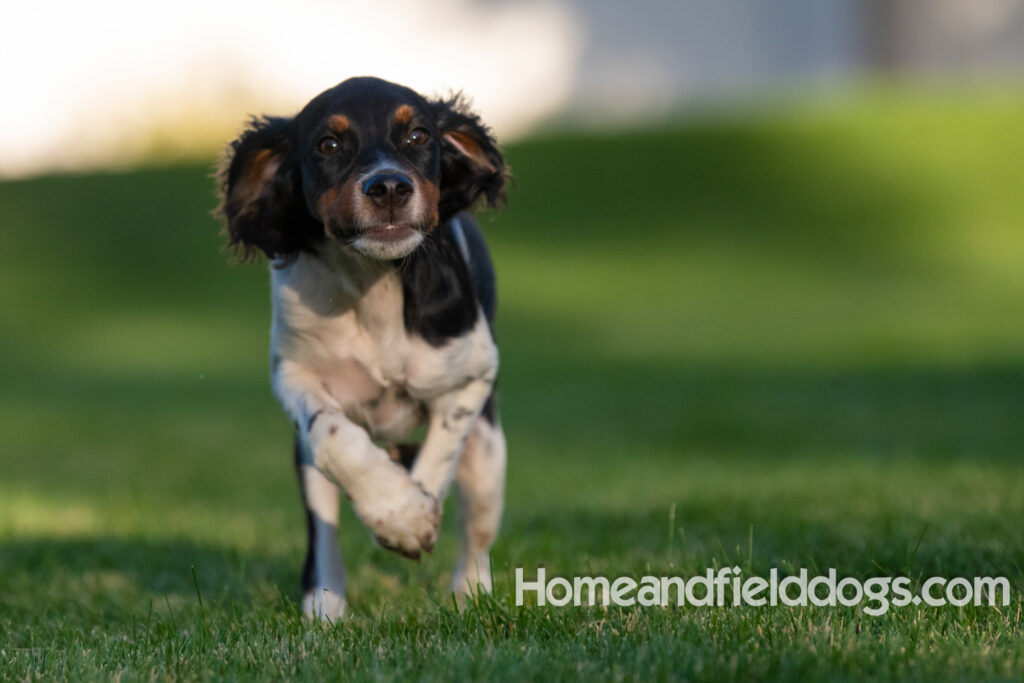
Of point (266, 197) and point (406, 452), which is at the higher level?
point (266, 197)

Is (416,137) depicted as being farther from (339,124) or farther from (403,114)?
(339,124)

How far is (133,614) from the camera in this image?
4270 millimetres

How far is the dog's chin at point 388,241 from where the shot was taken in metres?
3.92

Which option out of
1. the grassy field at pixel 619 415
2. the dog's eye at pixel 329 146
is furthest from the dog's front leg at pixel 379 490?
the dog's eye at pixel 329 146

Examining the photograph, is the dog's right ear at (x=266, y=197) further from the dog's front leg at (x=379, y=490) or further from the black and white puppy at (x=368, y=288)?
the dog's front leg at (x=379, y=490)

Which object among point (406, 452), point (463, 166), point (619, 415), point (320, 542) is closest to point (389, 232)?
point (463, 166)

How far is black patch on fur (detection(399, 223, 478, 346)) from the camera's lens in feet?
14.1

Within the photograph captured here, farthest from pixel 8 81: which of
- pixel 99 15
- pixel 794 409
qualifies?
pixel 794 409

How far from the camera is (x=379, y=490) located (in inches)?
153

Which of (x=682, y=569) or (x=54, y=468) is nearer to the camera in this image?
(x=682, y=569)

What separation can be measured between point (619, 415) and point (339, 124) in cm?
785

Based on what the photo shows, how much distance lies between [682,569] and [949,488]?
98.3 inches

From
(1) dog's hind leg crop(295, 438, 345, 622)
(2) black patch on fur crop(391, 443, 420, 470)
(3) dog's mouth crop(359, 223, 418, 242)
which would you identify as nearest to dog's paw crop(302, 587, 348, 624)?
(1) dog's hind leg crop(295, 438, 345, 622)

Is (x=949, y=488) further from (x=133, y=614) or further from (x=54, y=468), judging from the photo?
(x=54, y=468)
